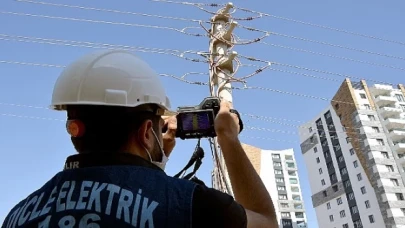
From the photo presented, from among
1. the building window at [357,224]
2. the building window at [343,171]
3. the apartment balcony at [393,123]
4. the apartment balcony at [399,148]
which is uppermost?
the apartment balcony at [393,123]

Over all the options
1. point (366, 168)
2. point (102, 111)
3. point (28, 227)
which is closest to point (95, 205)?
point (28, 227)

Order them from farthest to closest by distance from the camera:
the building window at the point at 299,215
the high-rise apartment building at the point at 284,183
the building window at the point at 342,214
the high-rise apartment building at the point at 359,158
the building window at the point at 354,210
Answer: the building window at the point at 299,215
the high-rise apartment building at the point at 284,183
the building window at the point at 342,214
the building window at the point at 354,210
the high-rise apartment building at the point at 359,158

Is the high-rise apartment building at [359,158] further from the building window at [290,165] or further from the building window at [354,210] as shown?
the building window at [290,165]

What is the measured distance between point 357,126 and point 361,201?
9979 mm

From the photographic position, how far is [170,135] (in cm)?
163

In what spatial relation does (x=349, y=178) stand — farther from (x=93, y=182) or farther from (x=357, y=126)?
(x=93, y=182)

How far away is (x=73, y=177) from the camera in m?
1.00

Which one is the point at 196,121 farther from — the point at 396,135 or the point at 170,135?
the point at 396,135

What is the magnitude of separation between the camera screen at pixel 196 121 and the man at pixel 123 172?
0.63 ft

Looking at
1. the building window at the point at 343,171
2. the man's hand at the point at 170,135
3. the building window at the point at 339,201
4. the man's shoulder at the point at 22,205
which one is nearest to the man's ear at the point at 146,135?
the man's shoulder at the point at 22,205

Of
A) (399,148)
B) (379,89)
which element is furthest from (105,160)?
(379,89)

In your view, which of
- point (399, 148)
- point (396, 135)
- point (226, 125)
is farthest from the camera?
point (396, 135)

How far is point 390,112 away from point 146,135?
5665cm

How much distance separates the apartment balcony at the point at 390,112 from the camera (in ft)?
167
